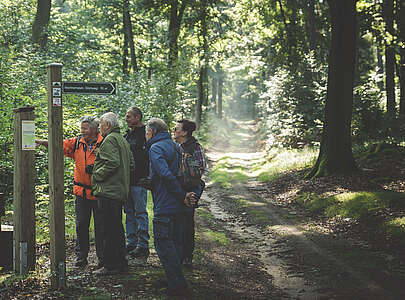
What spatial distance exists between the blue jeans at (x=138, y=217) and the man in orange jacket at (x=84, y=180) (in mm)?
830

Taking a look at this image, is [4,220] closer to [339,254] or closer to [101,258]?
[101,258]

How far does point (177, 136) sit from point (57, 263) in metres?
2.36

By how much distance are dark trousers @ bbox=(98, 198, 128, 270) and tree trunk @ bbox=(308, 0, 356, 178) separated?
1033 centimetres

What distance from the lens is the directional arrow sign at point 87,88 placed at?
557 centimetres

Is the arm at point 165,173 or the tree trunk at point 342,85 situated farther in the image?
the tree trunk at point 342,85

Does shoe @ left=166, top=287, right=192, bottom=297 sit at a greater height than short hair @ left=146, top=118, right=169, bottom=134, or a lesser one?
lesser

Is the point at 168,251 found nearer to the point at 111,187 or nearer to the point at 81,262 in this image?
the point at 111,187

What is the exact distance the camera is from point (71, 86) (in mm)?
5582

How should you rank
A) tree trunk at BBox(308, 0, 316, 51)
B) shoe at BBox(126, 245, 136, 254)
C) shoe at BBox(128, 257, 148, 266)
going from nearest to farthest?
shoe at BBox(128, 257, 148, 266)
shoe at BBox(126, 245, 136, 254)
tree trunk at BBox(308, 0, 316, 51)

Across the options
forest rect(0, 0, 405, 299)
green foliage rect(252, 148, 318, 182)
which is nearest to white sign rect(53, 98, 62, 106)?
forest rect(0, 0, 405, 299)

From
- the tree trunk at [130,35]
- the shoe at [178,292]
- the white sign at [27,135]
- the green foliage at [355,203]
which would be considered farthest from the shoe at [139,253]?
the tree trunk at [130,35]

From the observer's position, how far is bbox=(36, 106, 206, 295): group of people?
5.79m

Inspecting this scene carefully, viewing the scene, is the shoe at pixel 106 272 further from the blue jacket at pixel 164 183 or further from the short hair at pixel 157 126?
the short hair at pixel 157 126

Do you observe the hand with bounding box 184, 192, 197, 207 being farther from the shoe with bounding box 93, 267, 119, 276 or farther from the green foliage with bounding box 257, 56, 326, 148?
the green foliage with bounding box 257, 56, 326, 148
